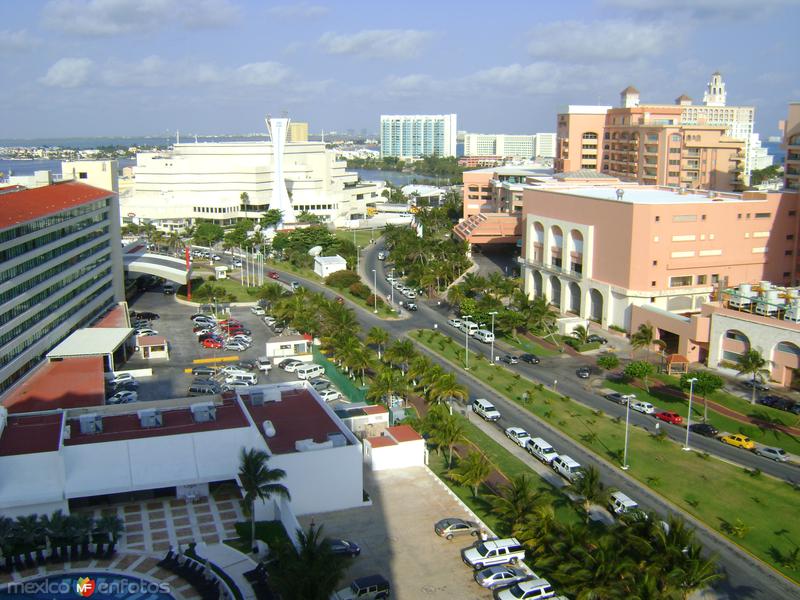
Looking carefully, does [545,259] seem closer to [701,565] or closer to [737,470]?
[737,470]

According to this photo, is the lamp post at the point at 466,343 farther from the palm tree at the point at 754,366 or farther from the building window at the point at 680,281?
the palm tree at the point at 754,366

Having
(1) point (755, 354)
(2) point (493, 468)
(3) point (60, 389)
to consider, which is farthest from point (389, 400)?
(1) point (755, 354)

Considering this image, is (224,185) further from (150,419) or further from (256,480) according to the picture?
(256,480)


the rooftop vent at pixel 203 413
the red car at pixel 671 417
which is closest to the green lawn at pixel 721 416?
the red car at pixel 671 417

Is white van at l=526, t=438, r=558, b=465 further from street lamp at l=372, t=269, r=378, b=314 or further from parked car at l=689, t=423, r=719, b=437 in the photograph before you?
street lamp at l=372, t=269, r=378, b=314

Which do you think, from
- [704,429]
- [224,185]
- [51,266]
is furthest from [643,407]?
[224,185]
